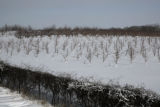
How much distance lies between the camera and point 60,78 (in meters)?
4.86

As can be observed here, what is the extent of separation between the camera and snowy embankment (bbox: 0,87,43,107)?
4867 mm

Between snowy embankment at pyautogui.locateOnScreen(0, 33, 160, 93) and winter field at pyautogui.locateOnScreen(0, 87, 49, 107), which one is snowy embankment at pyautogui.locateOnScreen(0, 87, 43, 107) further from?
snowy embankment at pyautogui.locateOnScreen(0, 33, 160, 93)

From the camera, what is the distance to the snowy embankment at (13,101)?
4867 mm

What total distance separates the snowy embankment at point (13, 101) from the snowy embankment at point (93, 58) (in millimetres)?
1378

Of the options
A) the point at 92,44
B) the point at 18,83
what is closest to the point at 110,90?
the point at 18,83

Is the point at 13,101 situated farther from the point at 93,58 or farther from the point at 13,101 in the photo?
the point at 93,58

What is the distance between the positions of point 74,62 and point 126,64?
269cm

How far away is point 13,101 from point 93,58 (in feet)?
14.7

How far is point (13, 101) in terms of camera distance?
204 inches

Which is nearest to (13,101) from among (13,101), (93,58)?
(13,101)

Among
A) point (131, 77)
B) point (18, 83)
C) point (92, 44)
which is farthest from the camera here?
point (92, 44)

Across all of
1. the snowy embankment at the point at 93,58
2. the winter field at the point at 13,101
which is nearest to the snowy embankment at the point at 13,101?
the winter field at the point at 13,101

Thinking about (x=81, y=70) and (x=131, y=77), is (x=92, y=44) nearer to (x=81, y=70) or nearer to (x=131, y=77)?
(x=81, y=70)

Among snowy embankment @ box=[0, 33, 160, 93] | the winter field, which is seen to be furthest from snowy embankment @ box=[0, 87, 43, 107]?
snowy embankment @ box=[0, 33, 160, 93]
